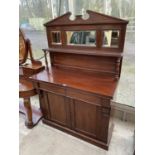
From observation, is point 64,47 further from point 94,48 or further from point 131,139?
point 131,139

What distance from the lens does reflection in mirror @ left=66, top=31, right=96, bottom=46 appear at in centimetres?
148

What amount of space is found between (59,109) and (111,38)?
3.49 feet

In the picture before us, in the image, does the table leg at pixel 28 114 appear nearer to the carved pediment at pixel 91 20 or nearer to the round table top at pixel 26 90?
the round table top at pixel 26 90

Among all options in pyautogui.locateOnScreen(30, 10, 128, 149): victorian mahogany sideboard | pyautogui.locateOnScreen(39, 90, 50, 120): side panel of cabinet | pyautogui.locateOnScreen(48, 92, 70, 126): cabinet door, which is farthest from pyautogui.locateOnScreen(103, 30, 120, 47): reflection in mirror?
pyautogui.locateOnScreen(39, 90, 50, 120): side panel of cabinet

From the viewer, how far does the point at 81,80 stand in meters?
1.48

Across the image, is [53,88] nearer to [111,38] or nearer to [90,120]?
[90,120]

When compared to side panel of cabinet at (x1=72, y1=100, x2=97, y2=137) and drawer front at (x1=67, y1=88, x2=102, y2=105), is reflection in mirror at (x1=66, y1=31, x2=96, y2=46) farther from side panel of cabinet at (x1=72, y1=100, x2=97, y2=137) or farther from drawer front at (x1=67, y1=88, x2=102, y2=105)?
side panel of cabinet at (x1=72, y1=100, x2=97, y2=137)

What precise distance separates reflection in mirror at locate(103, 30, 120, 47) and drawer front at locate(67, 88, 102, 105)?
0.57 m

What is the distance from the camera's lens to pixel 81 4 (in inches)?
59.6

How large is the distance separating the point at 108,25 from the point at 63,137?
150 centimetres

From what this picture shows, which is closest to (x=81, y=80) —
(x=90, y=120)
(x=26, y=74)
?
(x=90, y=120)

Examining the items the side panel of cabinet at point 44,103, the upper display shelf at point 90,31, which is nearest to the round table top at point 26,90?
the side panel of cabinet at point 44,103

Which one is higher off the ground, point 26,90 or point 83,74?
point 83,74
